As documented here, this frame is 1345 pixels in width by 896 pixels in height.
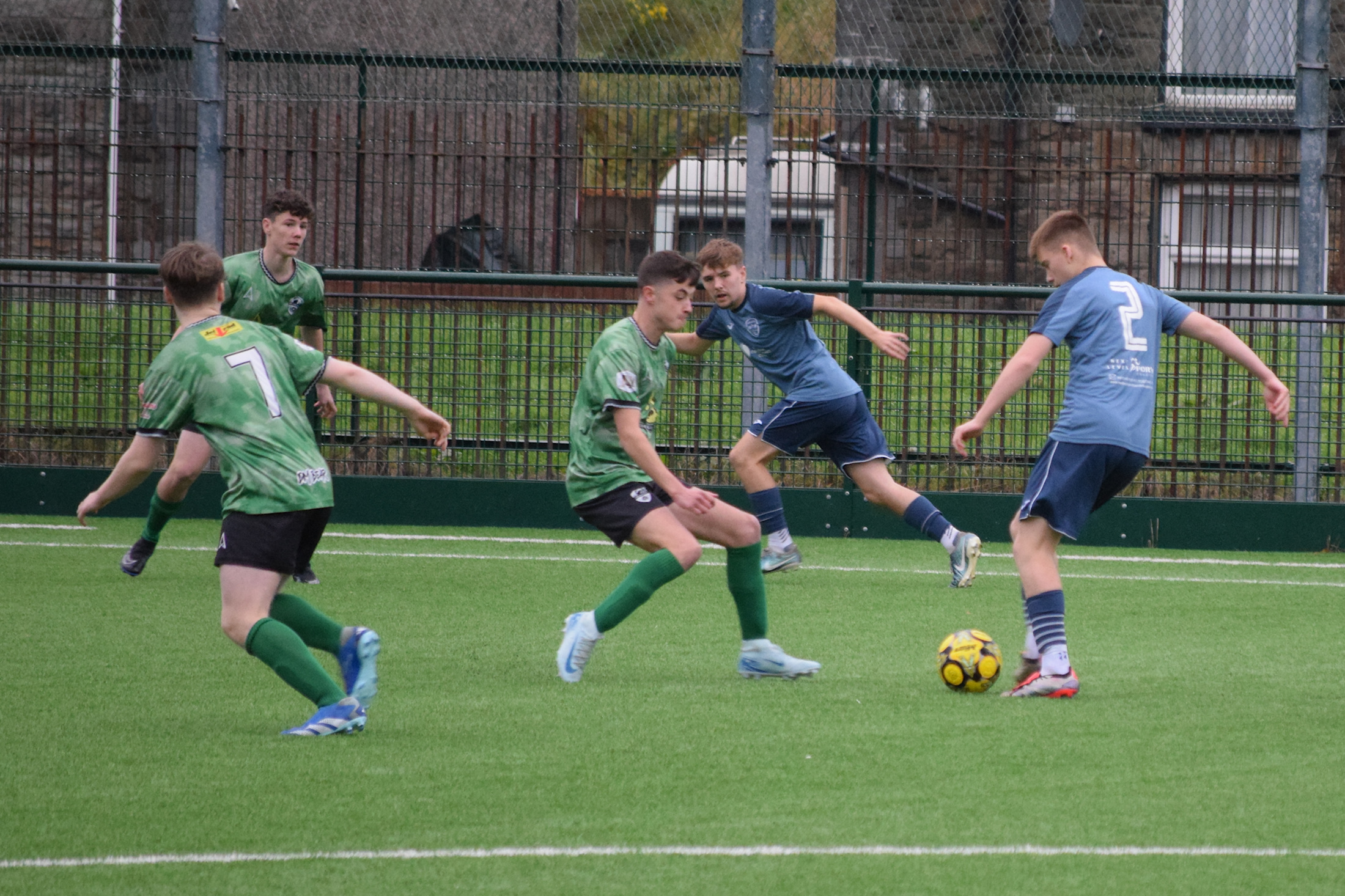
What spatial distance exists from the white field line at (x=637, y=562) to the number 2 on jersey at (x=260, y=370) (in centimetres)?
431

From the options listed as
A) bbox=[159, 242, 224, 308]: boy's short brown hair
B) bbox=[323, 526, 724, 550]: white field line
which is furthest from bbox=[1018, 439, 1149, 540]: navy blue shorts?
bbox=[323, 526, 724, 550]: white field line

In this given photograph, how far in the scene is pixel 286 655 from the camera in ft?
15.1

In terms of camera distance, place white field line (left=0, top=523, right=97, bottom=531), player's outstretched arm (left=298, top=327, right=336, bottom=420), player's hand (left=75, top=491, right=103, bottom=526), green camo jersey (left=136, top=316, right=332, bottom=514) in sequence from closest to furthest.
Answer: green camo jersey (left=136, top=316, right=332, bottom=514), player's hand (left=75, top=491, right=103, bottom=526), player's outstretched arm (left=298, top=327, right=336, bottom=420), white field line (left=0, top=523, right=97, bottom=531)

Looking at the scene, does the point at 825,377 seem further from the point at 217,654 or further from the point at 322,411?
the point at 217,654

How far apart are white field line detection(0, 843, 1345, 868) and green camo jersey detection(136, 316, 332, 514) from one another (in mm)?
1365

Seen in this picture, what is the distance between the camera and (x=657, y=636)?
6703 millimetres

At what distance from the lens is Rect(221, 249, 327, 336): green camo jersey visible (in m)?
7.91

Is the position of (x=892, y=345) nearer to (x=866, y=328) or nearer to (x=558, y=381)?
(x=866, y=328)

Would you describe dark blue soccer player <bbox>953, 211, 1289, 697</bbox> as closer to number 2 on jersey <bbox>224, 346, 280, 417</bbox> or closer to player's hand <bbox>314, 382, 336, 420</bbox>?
number 2 on jersey <bbox>224, 346, 280, 417</bbox>

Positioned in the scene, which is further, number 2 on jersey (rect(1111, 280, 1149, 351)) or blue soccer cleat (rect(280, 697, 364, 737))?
number 2 on jersey (rect(1111, 280, 1149, 351))

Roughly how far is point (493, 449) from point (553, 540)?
1.02 meters

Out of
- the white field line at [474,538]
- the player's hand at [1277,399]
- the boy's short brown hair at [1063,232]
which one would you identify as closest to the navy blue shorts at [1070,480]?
the player's hand at [1277,399]

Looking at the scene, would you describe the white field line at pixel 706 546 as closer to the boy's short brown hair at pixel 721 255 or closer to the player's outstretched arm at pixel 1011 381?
the boy's short brown hair at pixel 721 255

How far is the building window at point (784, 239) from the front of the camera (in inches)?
434
